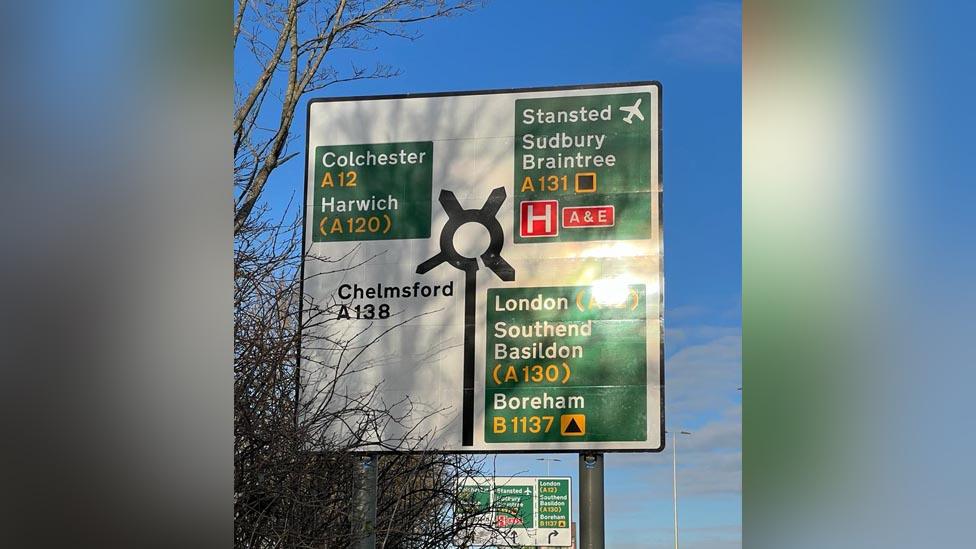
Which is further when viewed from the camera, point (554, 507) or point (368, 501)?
point (554, 507)

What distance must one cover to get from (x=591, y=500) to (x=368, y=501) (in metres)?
1.83

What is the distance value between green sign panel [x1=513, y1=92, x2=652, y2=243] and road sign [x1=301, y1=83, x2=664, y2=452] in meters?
0.01

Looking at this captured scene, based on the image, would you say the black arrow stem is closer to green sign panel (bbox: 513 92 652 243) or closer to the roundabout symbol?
the roundabout symbol

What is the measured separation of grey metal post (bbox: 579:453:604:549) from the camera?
9.15 m

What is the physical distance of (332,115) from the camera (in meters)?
9.96

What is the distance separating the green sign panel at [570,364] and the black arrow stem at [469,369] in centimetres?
17

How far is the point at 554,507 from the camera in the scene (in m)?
36.2

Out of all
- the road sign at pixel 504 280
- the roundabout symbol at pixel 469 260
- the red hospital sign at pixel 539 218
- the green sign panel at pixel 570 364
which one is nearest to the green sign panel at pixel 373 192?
the road sign at pixel 504 280

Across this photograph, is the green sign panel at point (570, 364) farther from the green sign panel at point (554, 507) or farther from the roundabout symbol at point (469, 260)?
the green sign panel at point (554, 507)

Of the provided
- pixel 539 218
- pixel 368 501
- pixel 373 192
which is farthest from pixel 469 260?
pixel 368 501

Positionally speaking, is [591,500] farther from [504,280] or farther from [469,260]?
[469,260]

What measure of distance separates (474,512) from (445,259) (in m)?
2.70
